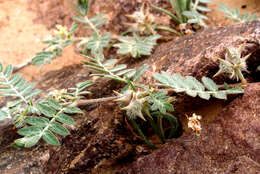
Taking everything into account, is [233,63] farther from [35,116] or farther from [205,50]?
[35,116]

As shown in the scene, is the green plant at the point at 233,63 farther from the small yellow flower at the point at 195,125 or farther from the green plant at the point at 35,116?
the green plant at the point at 35,116

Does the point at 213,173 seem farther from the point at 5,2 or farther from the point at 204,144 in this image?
the point at 5,2


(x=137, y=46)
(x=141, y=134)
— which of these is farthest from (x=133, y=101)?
(x=137, y=46)

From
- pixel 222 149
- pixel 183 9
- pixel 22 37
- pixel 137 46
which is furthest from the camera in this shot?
pixel 22 37

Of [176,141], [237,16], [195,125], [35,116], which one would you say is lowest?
[176,141]

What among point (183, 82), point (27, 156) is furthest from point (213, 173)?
point (27, 156)

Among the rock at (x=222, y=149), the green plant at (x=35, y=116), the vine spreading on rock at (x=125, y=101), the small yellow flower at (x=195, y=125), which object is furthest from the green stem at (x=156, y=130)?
the green plant at (x=35, y=116)

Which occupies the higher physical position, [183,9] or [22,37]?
[183,9]

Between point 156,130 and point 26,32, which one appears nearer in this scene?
point 156,130
